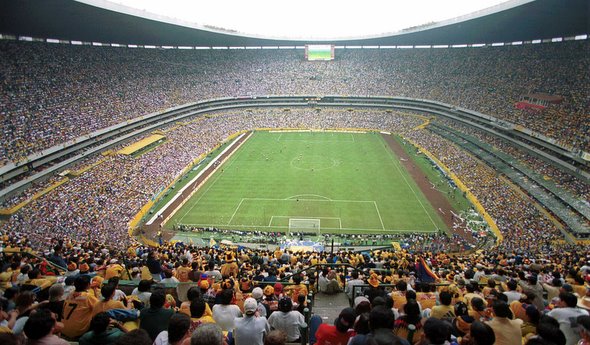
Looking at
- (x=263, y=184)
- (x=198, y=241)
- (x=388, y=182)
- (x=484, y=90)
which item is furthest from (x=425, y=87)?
(x=198, y=241)

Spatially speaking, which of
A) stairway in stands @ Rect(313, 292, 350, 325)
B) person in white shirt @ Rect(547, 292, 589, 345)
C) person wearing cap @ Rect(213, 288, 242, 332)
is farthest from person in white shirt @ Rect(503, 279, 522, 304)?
person wearing cap @ Rect(213, 288, 242, 332)

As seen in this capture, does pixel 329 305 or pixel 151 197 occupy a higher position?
pixel 329 305

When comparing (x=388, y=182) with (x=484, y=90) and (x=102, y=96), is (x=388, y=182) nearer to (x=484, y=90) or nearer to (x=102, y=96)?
(x=484, y=90)

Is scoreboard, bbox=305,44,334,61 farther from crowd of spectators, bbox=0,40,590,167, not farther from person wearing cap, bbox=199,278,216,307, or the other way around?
person wearing cap, bbox=199,278,216,307

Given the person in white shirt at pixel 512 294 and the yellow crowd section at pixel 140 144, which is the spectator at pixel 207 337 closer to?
the person in white shirt at pixel 512 294

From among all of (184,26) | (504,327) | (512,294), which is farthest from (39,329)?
(184,26)

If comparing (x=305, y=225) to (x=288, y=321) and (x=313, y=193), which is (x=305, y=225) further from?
(x=288, y=321)

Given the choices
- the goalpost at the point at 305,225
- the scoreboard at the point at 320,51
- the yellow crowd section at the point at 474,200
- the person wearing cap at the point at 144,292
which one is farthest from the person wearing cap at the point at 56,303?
the scoreboard at the point at 320,51
